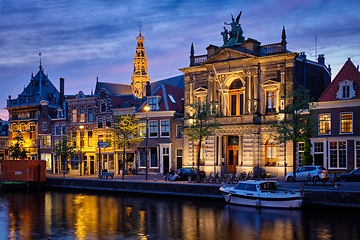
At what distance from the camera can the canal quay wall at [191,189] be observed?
95.3ft

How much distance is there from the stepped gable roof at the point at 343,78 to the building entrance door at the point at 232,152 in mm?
12449

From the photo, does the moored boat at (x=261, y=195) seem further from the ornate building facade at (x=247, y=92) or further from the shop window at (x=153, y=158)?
the shop window at (x=153, y=158)

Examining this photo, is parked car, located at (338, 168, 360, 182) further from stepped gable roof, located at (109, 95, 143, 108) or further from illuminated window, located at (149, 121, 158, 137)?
stepped gable roof, located at (109, 95, 143, 108)

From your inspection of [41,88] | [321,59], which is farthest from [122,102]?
[321,59]

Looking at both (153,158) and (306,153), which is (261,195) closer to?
(306,153)

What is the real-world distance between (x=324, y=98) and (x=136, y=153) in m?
27.8

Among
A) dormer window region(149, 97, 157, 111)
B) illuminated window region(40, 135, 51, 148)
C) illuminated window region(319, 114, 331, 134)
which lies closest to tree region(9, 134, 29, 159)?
illuminated window region(40, 135, 51, 148)

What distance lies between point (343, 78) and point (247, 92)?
10.9m

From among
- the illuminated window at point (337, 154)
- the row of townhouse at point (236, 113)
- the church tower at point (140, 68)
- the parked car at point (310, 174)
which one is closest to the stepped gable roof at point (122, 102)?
the row of townhouse at point (236, 113)

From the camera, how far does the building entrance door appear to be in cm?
5203

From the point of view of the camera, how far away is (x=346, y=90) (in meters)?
43.1

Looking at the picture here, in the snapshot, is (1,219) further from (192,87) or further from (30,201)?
(192,87)

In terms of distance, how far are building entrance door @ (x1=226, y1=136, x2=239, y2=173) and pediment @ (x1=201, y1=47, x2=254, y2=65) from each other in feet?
32.5

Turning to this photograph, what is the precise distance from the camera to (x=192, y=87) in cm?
5491
